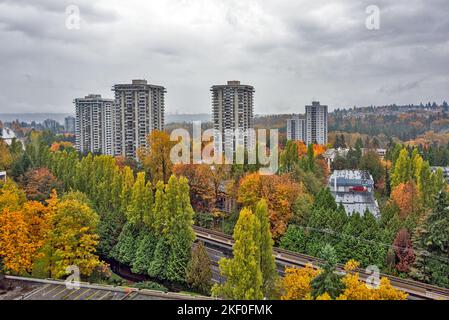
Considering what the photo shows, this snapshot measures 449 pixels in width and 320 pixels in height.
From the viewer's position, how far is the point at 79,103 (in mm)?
30875

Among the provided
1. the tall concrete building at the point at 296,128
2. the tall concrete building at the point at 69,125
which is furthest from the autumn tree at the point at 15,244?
the tall concrete building at the point at 69,125

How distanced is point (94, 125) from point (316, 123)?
1843cm

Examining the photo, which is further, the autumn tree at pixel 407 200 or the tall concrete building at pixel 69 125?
the tall concrete building at pixel 69 125

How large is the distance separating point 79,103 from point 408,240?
26085 millimetres

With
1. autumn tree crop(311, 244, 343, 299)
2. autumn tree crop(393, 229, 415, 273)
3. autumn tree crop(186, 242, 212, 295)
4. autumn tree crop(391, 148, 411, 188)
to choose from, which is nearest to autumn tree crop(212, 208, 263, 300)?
autumn tree crop(311, 244, 343, 299)

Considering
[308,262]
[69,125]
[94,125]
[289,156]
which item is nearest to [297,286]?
[308,262]

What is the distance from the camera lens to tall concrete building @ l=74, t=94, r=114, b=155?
3077cm

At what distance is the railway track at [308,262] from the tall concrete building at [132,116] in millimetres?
12885

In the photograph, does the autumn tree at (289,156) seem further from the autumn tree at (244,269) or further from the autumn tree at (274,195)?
the autumn tree at (244,269)

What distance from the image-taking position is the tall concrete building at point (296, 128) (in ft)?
120

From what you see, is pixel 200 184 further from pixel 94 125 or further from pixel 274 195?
pixel 94 125

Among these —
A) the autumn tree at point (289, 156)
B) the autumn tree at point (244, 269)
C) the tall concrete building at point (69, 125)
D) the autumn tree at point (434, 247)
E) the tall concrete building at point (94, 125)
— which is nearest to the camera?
the autumn tree at point (244, 269)

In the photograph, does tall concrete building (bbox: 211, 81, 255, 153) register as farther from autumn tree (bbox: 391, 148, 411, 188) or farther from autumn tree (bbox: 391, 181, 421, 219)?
autumn tree (bbox: 391, 181, 421, 219)
